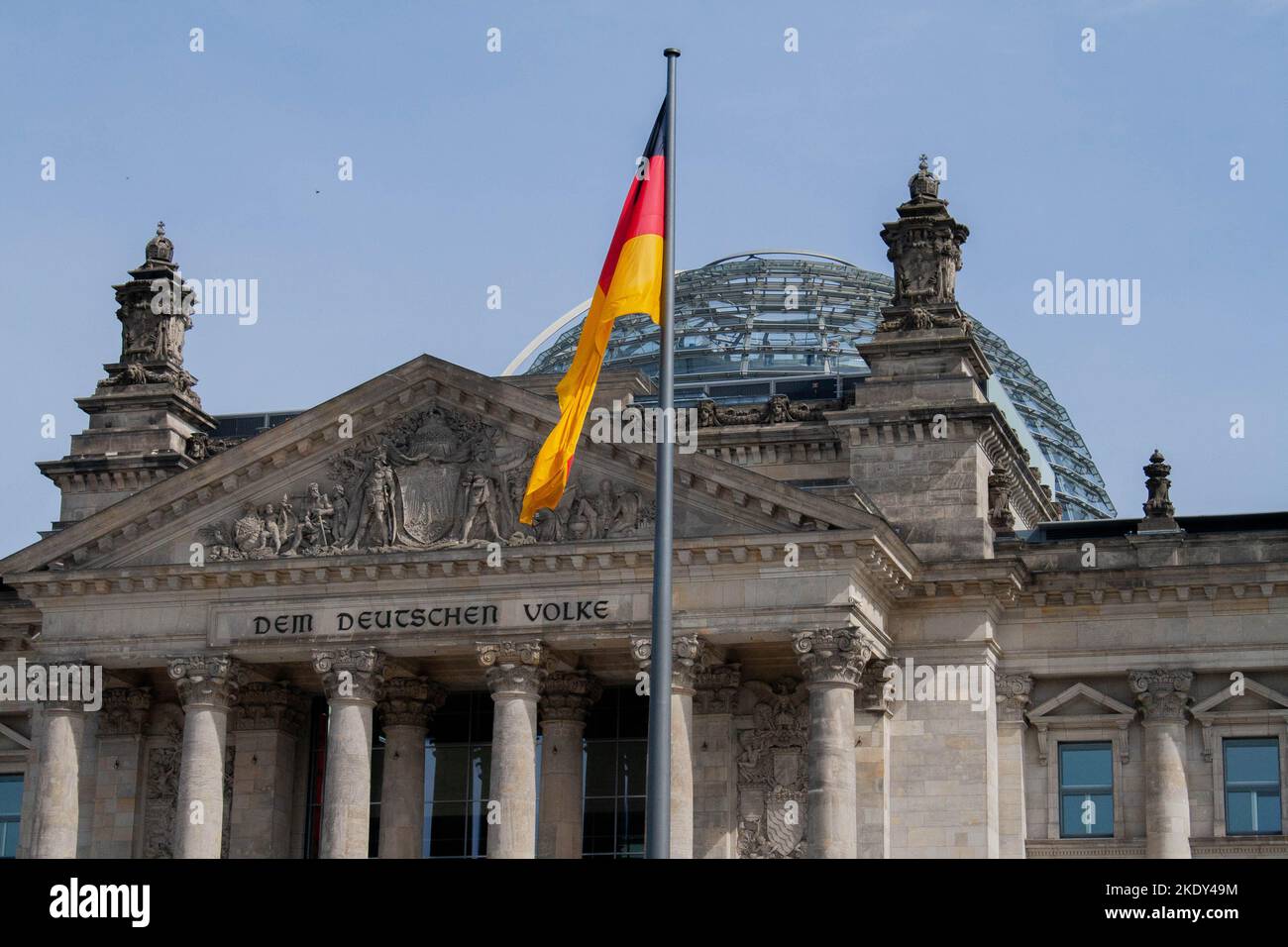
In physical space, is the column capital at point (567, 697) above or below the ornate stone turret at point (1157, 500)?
below

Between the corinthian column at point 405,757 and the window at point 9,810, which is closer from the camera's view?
the corinthian column at point 405,757

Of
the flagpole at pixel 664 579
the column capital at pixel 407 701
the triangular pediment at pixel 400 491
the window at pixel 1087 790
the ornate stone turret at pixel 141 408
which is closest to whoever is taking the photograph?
the flagpole at pixel 664 579

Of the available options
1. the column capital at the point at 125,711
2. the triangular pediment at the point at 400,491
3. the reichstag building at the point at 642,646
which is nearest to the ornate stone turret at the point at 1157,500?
the reichstag building at the point at 642,646

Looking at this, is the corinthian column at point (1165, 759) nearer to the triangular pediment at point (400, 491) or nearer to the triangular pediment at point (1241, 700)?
the triangular pediment at point (1241, 700)

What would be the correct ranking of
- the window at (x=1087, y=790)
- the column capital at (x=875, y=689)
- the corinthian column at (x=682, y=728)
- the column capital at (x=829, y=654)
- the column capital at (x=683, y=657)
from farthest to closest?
the window at (x=1087, y=790), the column capital at (x=875, y=689), the column capital at (x=683, y=657), the column capital at (x=829, y=654), the corinthian column at (x=682, y=728)

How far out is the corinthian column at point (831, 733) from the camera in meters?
45.9

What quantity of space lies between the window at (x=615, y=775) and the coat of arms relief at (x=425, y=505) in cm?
538

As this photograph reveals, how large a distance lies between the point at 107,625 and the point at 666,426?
85.2ft

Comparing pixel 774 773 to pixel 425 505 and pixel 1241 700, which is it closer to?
pixel 425 505

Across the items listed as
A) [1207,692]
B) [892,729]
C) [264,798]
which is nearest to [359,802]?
[264,798]

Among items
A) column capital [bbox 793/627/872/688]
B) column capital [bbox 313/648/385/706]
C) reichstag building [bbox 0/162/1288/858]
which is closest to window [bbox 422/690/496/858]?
reichstag building [bbox 0/162/1288/858]

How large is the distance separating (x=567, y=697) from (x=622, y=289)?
20.4 m

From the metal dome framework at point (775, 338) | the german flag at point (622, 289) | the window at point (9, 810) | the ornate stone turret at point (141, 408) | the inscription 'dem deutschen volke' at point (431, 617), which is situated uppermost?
the metal dome framework at point (775, 338)
